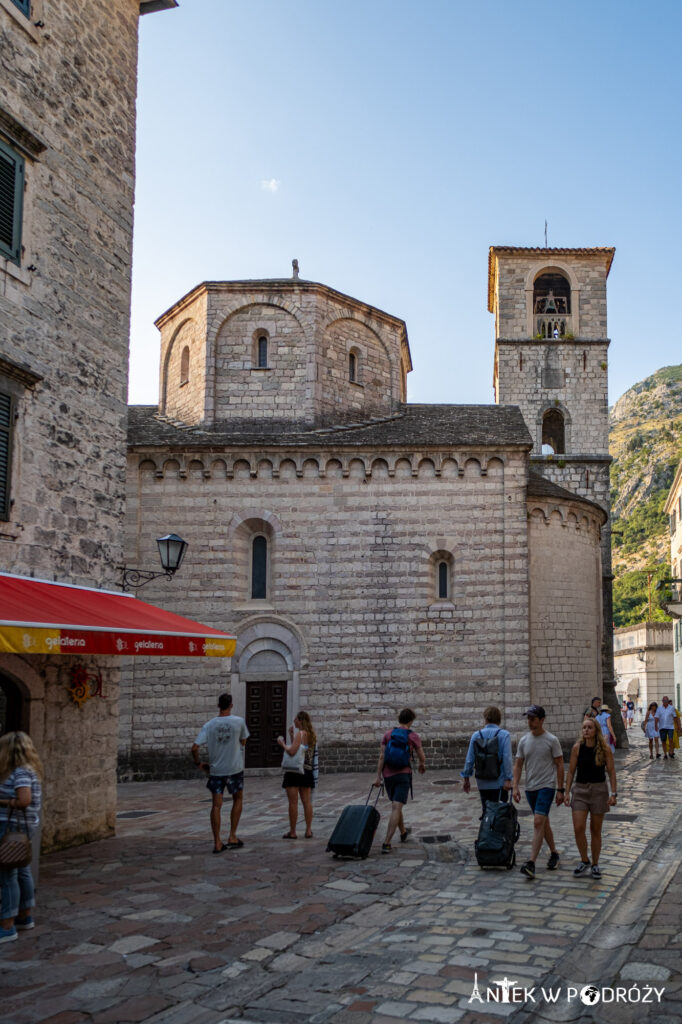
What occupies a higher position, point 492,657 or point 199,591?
point 199,591

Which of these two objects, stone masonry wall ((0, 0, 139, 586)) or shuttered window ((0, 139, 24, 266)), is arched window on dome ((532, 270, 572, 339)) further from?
shuttered window ((0, 139, 24, 266))

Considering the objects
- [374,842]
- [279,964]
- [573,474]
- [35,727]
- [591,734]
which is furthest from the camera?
[573,474]

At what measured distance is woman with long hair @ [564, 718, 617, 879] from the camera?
8.13 metres

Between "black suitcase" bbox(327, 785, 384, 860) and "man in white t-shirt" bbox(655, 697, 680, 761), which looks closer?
"black suitcase" bbox(327, 785, 384, 860)

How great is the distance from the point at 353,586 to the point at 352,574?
0.88 ft

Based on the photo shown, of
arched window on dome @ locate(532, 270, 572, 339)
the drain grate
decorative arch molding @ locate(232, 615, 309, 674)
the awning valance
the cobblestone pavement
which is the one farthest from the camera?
arched window on dome @ locate(532, 270, 572, 339)

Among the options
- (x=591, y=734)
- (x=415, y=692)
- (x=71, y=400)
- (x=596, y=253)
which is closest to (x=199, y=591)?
(x=415, y=692)

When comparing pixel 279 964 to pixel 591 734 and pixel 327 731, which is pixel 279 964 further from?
pixel 327 731

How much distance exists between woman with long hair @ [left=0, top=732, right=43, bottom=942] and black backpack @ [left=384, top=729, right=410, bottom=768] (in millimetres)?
4248

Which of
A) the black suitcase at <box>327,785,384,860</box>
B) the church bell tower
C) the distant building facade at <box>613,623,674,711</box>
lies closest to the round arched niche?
the black suitcase at <box>327,785,384,860</box>

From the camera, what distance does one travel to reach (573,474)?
91.8 ft

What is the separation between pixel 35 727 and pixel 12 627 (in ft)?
9.86

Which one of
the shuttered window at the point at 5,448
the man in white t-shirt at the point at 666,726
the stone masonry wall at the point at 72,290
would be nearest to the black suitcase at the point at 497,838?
the stone masonry wall at the point at 72,290

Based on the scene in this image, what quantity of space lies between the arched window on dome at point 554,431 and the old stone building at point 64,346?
66.5 ft
